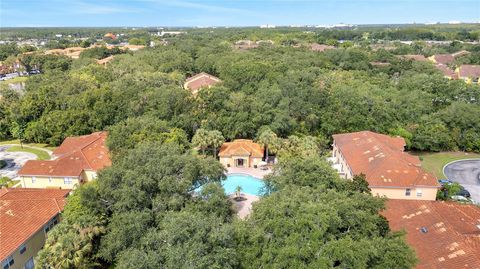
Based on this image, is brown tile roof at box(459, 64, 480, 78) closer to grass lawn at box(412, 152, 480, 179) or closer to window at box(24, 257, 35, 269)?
grass lawn at box(412, 152, 480, 179)

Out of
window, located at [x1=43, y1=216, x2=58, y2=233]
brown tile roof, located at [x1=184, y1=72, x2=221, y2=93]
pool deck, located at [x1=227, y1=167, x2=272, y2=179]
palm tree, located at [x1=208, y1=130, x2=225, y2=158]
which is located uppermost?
brown tile roof, located at [x1=184, y1=72, x2=221, y2=93]

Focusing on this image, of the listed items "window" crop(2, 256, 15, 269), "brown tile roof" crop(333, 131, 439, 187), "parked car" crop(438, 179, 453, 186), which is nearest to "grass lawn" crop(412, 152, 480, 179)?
"parked car" crop(438, 179, 453, 186)

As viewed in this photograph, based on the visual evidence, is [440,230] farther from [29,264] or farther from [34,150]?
[34,150]

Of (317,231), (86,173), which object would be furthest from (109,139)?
(317,231)

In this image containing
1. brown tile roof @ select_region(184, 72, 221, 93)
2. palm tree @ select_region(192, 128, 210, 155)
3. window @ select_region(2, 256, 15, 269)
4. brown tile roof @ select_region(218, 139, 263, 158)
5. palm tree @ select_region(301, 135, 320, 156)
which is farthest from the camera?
brown tile roof @ select_region(184, 72, 221, 93)

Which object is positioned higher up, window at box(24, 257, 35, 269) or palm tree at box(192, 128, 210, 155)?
palm tree at box(192, 128, 210, 155)

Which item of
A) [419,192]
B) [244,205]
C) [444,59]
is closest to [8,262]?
[244,205]

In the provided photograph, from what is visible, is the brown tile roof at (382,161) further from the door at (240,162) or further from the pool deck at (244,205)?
the door at (240,162)
